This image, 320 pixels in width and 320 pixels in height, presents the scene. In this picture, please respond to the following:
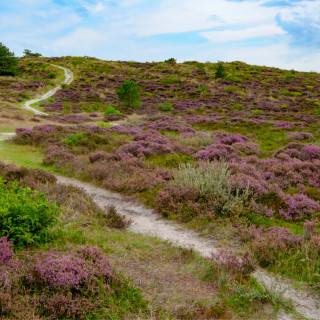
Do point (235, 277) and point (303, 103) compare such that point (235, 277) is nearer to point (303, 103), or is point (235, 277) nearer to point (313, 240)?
point (313, 240)

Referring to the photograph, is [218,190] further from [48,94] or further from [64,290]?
[48,94]

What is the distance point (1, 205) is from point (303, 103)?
145ft

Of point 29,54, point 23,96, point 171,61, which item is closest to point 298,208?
point 23,96

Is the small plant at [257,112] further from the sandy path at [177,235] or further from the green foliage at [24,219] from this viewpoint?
the green foliage at [24,219]

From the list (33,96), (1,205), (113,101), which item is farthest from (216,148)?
(33,96)

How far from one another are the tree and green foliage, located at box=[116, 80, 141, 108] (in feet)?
102

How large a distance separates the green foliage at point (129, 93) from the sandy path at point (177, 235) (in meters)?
26.2

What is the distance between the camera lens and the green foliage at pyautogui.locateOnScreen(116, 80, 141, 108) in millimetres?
36062

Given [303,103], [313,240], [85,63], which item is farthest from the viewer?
[85,63]

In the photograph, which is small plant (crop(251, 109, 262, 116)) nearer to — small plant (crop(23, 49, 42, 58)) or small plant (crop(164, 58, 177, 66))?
small plant (crop(164, 58, 177, 66))

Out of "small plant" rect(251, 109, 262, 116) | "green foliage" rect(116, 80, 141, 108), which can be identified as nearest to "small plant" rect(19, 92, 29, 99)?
"green foliage" rect(116, 80, 141, 108)

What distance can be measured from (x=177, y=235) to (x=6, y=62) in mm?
61041

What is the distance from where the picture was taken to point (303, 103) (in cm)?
4103

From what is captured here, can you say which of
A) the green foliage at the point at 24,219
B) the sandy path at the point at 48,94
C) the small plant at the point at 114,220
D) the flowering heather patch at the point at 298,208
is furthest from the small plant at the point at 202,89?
the green foliage at the point at 24,219
